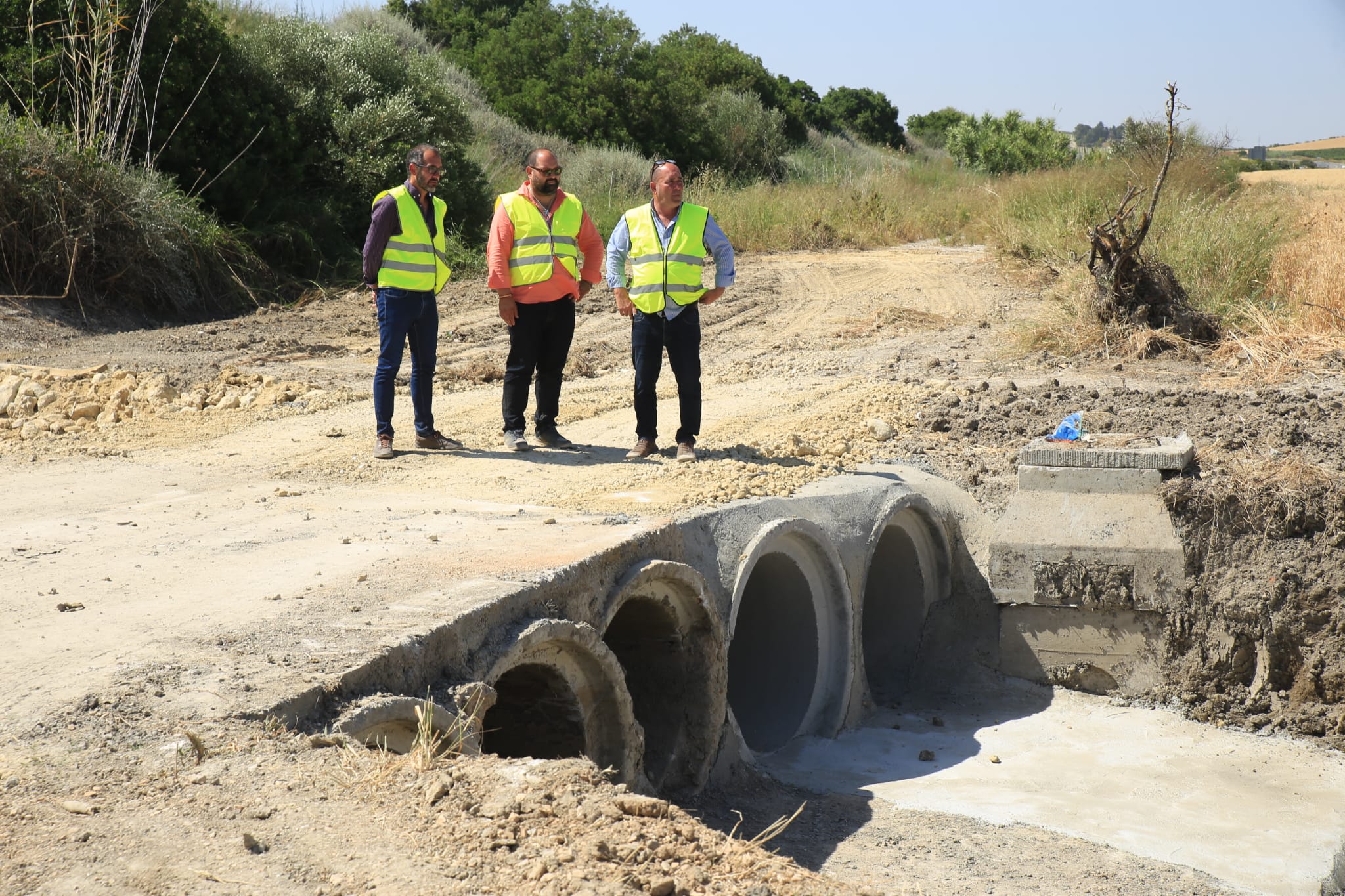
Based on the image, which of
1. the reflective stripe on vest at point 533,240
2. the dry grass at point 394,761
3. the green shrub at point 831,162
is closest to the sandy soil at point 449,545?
the dry grass at point 394,761

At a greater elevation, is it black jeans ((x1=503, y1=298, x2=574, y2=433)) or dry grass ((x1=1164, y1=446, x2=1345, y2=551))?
black jeans ((x1=503, y1=298, x2=574, y2=433))

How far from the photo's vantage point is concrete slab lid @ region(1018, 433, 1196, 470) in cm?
773

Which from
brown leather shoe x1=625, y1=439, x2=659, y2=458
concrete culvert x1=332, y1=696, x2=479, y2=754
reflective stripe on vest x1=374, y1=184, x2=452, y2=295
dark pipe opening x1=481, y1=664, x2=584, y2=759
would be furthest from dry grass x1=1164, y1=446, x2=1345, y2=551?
concrete culvert x1=332, y1=696, x2=479, y2=754

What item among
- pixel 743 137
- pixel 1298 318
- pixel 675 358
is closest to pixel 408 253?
pixel 675 358

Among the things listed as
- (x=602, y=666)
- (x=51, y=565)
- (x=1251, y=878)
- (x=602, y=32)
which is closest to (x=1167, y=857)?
(x=1251, y=878)

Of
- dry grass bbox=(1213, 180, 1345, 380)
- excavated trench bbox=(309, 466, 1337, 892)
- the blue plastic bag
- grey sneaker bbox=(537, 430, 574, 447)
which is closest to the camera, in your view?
excavated trench bbox=(309, 466, 1337, 892)

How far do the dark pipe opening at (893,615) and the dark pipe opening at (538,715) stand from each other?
3.48 m

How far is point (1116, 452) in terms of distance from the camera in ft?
25.7

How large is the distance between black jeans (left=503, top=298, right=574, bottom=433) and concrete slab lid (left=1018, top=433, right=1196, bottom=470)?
3.27 metres

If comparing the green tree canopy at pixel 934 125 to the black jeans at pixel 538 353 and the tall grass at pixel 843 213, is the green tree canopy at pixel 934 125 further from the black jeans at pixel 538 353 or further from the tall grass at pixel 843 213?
the black jeans at pixel 538 353

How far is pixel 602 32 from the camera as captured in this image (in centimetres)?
2477

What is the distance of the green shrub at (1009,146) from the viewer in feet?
90.0

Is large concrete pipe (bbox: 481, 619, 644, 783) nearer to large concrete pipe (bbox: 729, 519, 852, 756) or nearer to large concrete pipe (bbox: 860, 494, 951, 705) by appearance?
large concrete pipe (bbox: 729, 519, 852, 756)

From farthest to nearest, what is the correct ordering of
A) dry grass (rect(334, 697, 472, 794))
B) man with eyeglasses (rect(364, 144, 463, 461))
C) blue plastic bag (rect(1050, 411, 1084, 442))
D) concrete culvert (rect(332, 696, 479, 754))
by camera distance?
blue plastic bag (rect(1050, 411, 1084, 442))
man with eyeglasses (rect(364, 144, 463, 461))
concrete culvert (rect(332, 696, 479, 754))
dry grass (rect(334, 697, 472, 794))
